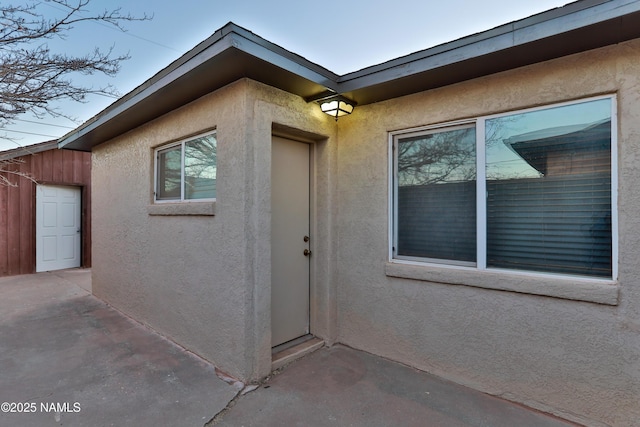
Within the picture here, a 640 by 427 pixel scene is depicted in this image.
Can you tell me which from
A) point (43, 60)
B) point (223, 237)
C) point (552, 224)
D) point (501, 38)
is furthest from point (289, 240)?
point (43, 60)

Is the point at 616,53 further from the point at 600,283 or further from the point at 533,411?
the point at 533,411

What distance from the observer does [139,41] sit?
18.6 ft

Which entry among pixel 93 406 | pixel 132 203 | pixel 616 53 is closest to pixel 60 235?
pixel 132 203

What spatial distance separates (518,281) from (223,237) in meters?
2.76

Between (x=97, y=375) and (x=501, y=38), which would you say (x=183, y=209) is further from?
(x=501, y=38)

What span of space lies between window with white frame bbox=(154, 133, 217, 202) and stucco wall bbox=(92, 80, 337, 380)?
12 cm

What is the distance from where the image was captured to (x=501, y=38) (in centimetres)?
244

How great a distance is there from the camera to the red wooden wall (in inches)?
311

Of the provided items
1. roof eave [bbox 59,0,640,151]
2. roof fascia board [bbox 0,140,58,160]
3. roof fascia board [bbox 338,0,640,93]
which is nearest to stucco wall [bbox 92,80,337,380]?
roof eave [bbox 59,0,640,151]


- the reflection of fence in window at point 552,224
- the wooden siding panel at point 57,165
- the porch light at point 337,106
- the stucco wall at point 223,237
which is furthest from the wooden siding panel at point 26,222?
the reflection of fence in window at point 552,224

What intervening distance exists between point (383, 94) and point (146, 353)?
3928mm

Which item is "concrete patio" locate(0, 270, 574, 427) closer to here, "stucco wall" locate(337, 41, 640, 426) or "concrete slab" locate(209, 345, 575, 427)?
"concrete slab" locate(209, 345, 575, 427)

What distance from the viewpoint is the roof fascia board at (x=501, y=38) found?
2.09 m

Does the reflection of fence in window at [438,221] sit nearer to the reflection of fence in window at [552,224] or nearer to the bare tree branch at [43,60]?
the reflection of fence in window at [552,224]
